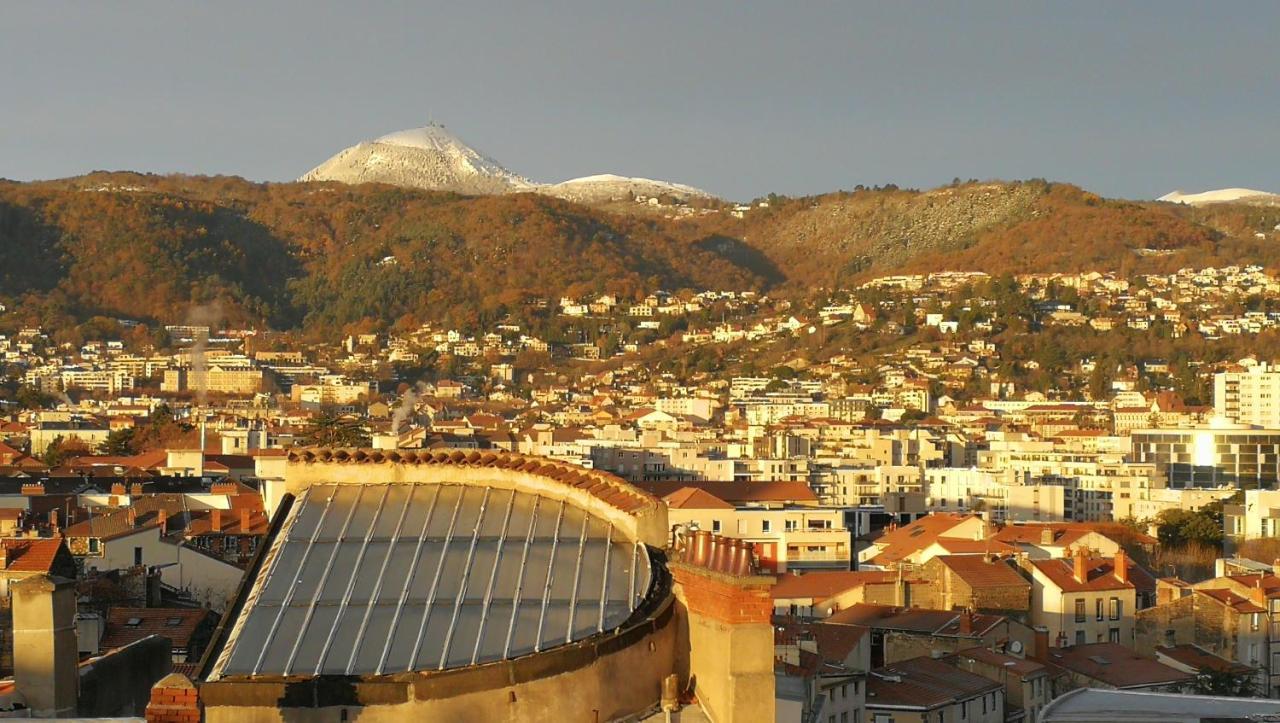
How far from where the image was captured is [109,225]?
19175 centimetres

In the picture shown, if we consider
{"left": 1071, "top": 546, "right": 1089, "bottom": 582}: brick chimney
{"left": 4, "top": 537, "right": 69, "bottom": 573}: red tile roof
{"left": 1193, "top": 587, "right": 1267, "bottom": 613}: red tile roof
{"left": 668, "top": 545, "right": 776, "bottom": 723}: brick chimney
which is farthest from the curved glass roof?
{"left": 1071, "top": 546, "right": 1089, "bottom": 582}: brick chimney

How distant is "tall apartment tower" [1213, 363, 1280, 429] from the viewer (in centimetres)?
11788

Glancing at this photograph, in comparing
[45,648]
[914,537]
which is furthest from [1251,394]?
[45,648]

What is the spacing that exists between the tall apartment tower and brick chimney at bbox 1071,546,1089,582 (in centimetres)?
8115

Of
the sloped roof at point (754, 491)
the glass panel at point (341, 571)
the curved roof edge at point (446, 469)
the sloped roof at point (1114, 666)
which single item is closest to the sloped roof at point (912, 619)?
the sloped roof at point (1114, 666)

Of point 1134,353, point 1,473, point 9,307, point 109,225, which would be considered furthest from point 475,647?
point 109,225

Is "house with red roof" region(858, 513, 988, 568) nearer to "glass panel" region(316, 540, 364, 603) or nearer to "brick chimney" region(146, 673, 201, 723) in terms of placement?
"glass panel" region(316, 540, 364, 603)

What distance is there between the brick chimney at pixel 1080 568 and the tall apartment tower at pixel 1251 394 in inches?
3195

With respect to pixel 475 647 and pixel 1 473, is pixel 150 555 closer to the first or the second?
pixel 475 647

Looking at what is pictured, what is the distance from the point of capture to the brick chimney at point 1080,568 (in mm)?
36438

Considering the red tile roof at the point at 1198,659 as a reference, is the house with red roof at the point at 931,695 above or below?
above

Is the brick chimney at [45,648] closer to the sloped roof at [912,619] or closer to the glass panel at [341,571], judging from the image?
the glass panel at [341,571]

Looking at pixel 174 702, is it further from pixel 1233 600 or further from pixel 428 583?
pixel 1233 600

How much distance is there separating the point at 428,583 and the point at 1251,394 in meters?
117
